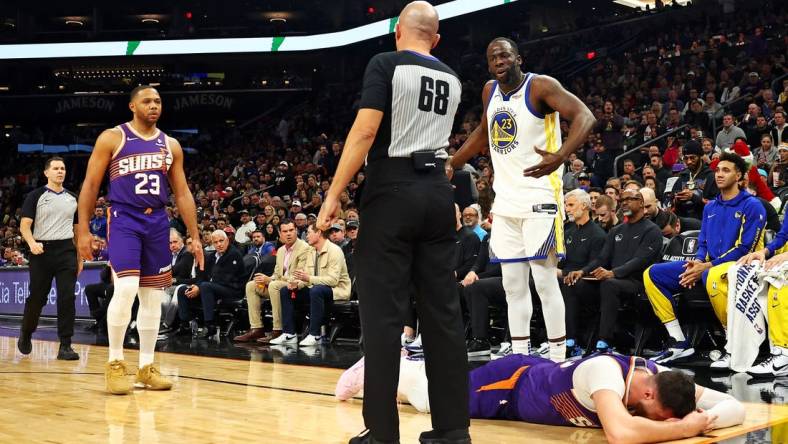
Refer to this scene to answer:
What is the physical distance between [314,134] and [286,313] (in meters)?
15.5

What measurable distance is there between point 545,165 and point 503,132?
70 centimetres

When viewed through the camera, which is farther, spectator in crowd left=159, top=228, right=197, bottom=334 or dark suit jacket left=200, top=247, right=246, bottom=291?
spectator in crowd left=159, top=228, right=197, bottom=334

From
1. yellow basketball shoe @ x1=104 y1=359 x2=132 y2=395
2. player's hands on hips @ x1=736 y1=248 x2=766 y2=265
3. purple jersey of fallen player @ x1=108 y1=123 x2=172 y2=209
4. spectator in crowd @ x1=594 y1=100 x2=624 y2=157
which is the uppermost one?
spectator in crowd @ x1=594 y1=100 x2=624 y2=157

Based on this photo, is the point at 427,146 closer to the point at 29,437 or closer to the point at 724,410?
the point at 724,410

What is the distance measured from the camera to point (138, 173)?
17.3ft

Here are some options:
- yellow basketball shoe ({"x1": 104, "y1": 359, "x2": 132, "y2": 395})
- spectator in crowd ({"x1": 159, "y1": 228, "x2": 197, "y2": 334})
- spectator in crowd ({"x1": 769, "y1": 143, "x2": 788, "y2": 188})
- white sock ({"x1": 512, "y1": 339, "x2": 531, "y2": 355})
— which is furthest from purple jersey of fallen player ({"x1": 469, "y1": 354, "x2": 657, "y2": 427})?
spectator in crowd ({"x1": 159, "y1": 228, "x2": 197, "y2": 334})

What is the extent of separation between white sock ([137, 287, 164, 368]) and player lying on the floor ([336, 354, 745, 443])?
180 cm

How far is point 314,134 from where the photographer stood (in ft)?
78.7

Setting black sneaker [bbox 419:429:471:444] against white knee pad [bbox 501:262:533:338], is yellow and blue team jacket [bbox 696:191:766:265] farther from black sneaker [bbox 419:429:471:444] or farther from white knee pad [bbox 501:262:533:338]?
black sneaker [bbox 419:429:471:444]

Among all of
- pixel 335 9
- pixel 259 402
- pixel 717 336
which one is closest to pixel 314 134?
pixel 335 9

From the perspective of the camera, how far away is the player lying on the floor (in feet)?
11.4

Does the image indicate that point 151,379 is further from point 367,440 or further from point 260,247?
point 260,247

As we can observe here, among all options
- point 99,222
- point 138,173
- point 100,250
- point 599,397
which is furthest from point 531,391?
point 99,222

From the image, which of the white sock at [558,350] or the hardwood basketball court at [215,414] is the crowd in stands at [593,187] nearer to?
the white sock at [558,350]
